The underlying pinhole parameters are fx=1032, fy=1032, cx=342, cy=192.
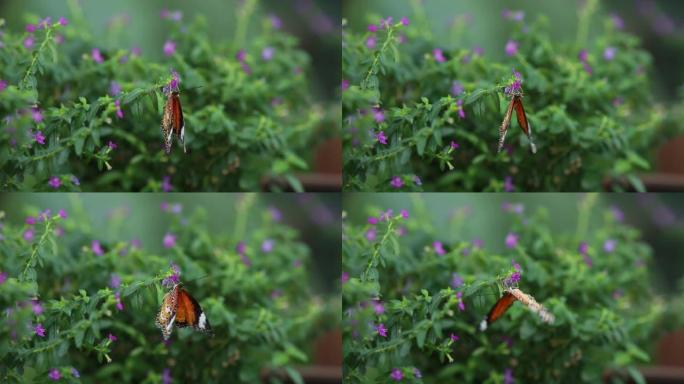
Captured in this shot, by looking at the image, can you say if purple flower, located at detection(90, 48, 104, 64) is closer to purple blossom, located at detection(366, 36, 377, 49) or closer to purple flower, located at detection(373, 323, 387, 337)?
purple blossom, located at detection(366, 36, 377, 49)

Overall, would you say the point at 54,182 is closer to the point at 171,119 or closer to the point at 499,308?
the point at 171,119

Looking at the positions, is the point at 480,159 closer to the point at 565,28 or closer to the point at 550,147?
the point at 550,147

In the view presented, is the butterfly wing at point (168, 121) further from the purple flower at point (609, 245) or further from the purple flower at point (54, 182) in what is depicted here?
the purple flower at point (609, 245)

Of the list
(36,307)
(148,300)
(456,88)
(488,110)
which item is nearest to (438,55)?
(456,88)

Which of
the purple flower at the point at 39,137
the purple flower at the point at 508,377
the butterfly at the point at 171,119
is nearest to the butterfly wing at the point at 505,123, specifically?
the purple flower at the point at 508,377

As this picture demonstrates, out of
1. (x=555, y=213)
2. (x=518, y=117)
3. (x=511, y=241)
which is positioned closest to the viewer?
(x=518, y=117)

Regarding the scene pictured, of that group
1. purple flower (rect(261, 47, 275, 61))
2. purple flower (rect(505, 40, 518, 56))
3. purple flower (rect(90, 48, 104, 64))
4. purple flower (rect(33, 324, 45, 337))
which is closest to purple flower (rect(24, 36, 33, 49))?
purple flower (rect(90, 48, 104, 64))
